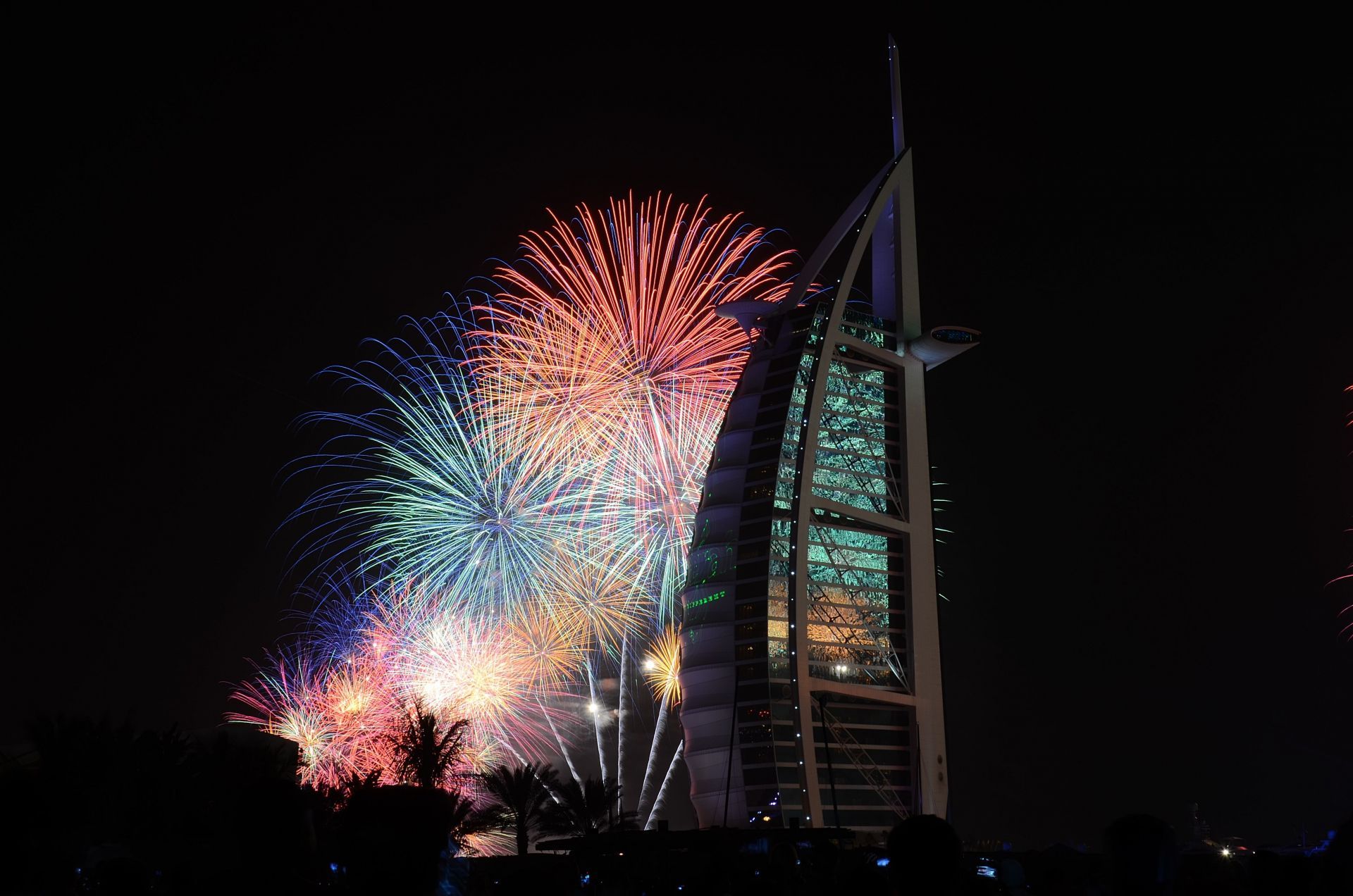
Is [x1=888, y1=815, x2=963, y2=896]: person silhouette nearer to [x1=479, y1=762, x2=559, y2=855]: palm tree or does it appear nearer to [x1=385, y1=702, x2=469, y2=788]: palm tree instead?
[x1=385, y1=702, x2=469, y2=788]: palm tree

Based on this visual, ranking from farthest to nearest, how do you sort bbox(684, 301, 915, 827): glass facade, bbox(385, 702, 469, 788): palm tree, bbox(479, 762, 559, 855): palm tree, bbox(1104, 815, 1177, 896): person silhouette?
bbox(684, 301, 915, 827): glass facade → bbox(479, 762, 559, 855): palm tree → bbox(385, 702, 469, 788): palm tree → bbox(1104, 815, 1177, 896): person silhouette

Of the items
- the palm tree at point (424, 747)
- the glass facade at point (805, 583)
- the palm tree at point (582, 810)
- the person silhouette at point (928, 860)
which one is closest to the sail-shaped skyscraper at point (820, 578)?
the glass facade at point (805, 583)

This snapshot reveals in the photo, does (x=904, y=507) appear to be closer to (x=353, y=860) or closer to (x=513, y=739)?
(x=513, y=739)

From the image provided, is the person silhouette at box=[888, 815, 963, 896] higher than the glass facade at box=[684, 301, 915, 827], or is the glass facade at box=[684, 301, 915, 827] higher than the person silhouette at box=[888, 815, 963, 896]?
the glass facade at box=[684, 301, 915, 827]

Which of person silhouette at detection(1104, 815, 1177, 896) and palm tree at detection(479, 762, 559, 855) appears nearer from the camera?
person silhouette at detection(1104, 815, 1177, 896)

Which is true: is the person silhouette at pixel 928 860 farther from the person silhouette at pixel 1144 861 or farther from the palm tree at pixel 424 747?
the palm tree at pixel 424 747

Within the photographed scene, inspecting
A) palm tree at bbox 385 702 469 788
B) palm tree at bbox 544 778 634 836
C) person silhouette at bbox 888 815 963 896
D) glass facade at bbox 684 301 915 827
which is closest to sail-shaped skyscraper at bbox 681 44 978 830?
glass facade at bbox 684 301 915 827

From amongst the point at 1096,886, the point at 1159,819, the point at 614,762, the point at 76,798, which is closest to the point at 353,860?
the point at 1159,819
